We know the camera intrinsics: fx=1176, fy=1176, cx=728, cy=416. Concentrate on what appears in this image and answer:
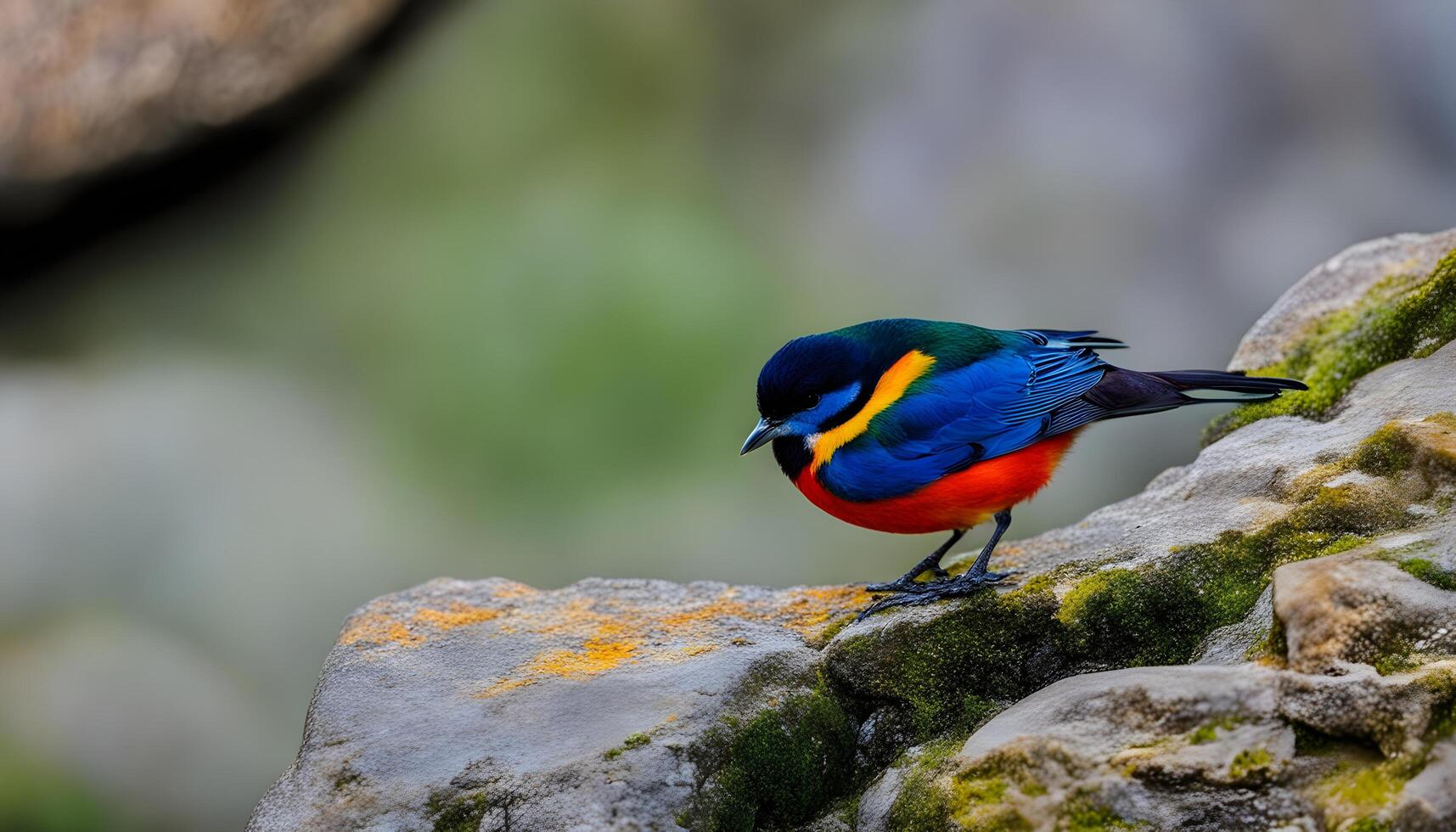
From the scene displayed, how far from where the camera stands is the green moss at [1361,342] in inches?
140

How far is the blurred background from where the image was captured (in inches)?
298

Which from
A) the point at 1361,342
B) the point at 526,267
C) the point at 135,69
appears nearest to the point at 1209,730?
the point at 1361,342

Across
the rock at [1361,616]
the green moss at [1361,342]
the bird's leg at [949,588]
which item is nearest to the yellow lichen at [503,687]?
the bird's leg at [949,588]

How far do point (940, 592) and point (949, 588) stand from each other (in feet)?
0.09

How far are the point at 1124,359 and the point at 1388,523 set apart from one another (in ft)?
16.0

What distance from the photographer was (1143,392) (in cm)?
356

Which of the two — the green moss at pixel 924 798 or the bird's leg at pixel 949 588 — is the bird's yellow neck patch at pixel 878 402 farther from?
the green moss at pixel 924 798

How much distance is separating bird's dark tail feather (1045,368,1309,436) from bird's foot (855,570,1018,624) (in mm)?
482

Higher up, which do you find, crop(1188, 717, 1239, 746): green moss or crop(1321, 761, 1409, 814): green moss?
crop(1188, 717, 1239, 746): green moss

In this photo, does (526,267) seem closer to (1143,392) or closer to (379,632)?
(379,632)

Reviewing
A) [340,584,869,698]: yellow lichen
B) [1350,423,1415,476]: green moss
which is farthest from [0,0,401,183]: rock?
[1350,423,1415,476]: green moss

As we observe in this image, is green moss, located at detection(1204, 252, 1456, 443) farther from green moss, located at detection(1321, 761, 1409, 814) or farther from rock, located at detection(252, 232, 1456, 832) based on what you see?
green moss, located at detection(1321, 761, 1409, 814)

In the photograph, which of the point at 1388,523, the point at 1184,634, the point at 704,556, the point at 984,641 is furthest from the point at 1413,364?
the point at 704,556

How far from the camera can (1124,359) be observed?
7.66 m
